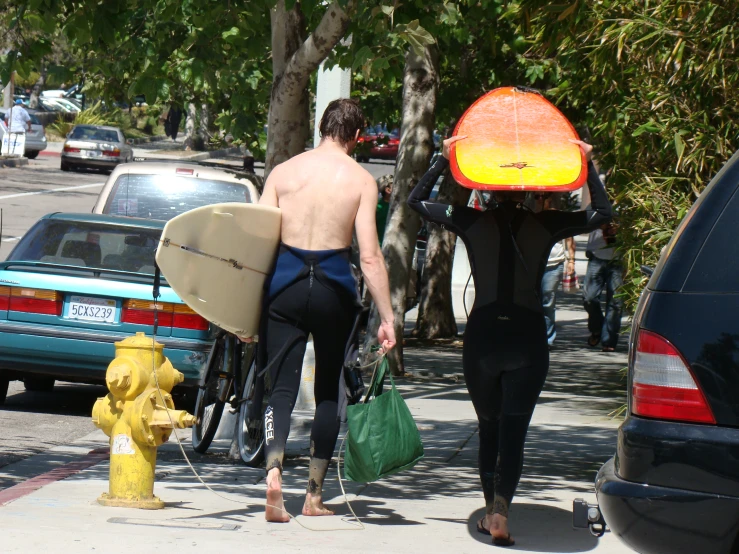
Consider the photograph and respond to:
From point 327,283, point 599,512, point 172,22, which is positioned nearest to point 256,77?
point 172,22

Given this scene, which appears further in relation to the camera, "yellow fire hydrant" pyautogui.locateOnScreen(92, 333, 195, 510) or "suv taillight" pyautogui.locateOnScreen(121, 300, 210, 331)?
"suv taillight" pyautogui.locateOnScreen(121, 300, 210, 331)

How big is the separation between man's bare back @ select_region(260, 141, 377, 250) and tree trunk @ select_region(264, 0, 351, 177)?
228 cm

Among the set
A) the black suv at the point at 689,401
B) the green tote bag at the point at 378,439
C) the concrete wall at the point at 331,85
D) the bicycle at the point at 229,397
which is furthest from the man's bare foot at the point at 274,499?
the concrete wall at the point at 331,85

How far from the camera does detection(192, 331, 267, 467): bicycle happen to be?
6961mm

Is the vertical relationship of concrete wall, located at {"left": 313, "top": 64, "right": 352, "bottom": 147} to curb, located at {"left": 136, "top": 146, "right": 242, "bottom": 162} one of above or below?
above

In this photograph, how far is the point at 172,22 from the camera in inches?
419

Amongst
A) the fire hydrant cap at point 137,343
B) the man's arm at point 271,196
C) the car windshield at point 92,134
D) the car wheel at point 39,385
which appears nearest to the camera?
the man's arm at point 271,196

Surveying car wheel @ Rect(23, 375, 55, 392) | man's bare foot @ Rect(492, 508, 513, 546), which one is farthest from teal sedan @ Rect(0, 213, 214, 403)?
man's bare foot @ Rect(492, 508, 513, 546)

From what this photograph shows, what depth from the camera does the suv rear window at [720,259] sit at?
382cm

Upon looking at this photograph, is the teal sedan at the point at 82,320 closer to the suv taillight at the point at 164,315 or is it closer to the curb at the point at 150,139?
the suv taillight at the point at 164,315

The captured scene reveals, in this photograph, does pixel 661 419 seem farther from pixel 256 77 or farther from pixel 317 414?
pixel 256 77

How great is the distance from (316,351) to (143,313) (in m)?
3.20

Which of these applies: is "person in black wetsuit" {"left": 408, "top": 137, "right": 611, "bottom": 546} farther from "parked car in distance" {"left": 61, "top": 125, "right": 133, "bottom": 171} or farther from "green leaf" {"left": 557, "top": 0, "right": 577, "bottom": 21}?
"parked car in distance" {"left": 61, "top": 125, "right": 133, "bottom": 171}

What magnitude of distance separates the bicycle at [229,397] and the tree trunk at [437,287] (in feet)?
22.6
